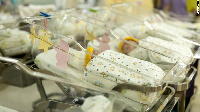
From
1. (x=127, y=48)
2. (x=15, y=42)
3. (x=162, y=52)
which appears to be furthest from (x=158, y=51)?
(x=15, y=42)

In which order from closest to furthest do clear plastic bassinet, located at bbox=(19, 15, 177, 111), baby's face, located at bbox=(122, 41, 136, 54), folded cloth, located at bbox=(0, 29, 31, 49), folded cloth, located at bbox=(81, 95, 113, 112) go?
folded cloth, located at bbox=(81, 95, 113, 112) < clear plastic bassinet, located at bbox=(19, 15, 177, 111) < baby's face, located at bbox=(122, 41, 136, 54) < folded cloth, located at bbox=(0, 29, 31, 49)

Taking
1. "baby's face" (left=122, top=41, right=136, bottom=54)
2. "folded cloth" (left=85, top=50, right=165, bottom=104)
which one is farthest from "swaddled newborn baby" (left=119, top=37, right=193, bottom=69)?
"folded cloth" (left=85, top=50, right=165, bottom=104)

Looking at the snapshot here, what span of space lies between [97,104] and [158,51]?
822mm

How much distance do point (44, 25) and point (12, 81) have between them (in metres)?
0.43

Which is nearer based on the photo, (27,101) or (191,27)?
(27,101)

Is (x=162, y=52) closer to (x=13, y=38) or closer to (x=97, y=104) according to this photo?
(x=97, y=104)

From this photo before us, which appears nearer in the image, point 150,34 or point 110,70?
point 110,70

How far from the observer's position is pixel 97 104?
3.13 ft

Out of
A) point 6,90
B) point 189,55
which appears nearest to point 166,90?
point 189,55

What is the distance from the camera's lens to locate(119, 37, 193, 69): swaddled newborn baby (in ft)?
4.96

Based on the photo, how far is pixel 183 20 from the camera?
3213 millimetres

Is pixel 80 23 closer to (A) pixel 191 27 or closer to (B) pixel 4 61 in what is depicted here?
(B) pixel 4 61

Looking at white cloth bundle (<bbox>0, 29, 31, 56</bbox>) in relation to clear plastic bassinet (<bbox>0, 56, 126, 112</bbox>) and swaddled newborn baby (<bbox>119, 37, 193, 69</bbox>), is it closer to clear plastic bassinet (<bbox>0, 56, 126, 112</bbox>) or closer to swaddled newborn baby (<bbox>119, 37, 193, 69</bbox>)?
clear plastic bassinet (<bbox>0, 56, 126, 112</bbox>)

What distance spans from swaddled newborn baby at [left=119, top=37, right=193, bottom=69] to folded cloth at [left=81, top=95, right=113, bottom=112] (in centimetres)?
64
